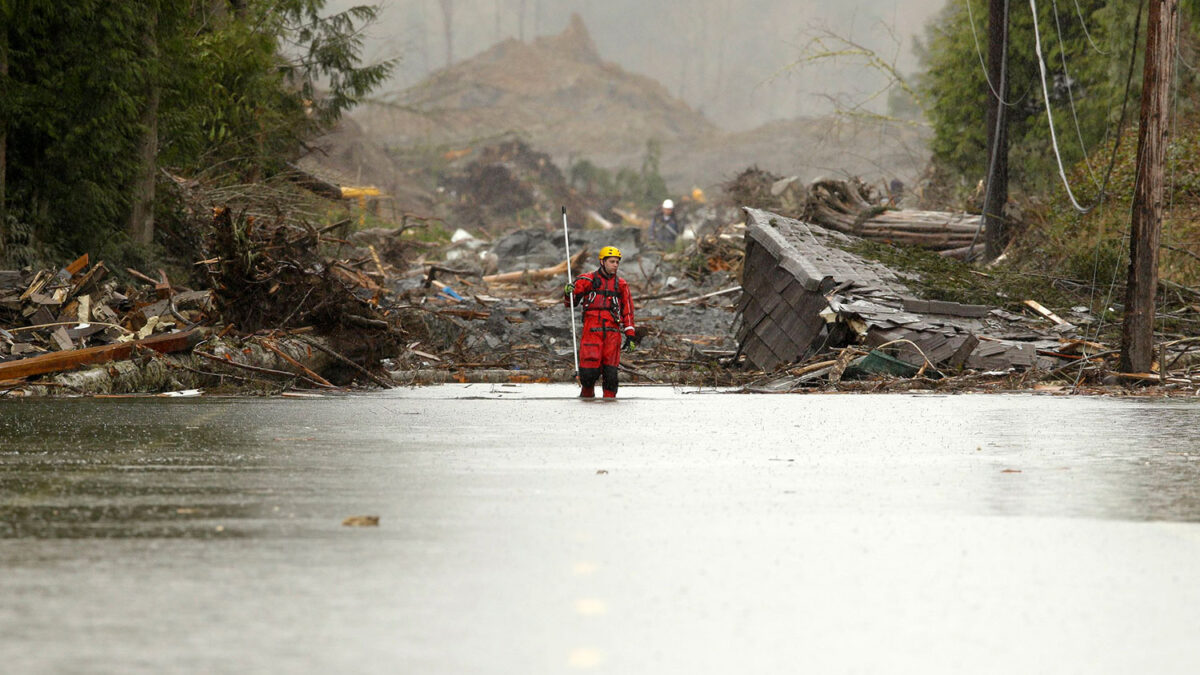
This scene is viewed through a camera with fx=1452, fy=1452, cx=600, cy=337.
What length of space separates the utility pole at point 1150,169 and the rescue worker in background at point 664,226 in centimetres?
3526

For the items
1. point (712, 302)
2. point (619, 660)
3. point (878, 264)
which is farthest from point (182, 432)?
point (712, 302)

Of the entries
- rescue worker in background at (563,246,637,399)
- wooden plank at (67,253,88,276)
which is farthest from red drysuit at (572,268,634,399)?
wooden plank at (67,253,88,276)

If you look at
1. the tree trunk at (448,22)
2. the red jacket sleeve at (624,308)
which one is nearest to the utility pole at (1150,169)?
the red jacket sleeve at (624,308)

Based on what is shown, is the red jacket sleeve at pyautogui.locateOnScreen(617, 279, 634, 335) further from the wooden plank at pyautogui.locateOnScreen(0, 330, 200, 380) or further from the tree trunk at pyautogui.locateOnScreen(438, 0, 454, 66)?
the tree trunk at pyautogui.locateOnScreen(438, 0, 454, 66)

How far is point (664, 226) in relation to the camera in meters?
55.6

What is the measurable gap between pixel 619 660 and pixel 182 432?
7.57 metres

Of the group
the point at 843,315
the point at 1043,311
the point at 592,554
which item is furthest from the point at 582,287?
the point at 592,554

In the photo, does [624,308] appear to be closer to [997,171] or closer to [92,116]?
[92,116]

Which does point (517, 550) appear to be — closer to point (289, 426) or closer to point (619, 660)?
point (619, 660)

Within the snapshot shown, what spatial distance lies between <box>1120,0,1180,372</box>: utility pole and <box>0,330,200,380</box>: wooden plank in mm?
11964

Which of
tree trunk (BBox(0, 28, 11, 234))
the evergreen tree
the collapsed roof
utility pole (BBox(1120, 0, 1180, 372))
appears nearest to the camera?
utility pole (BBox(1120, 0, 1180, 372))

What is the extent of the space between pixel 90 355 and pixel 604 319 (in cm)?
589

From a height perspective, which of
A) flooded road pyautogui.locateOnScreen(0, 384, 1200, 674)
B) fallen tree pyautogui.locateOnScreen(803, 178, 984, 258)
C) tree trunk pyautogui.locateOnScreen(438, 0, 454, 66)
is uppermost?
tree trunk pyautogui.locateOnScreen(438, 0, 454, 66)

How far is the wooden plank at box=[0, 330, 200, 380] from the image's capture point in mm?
15656
